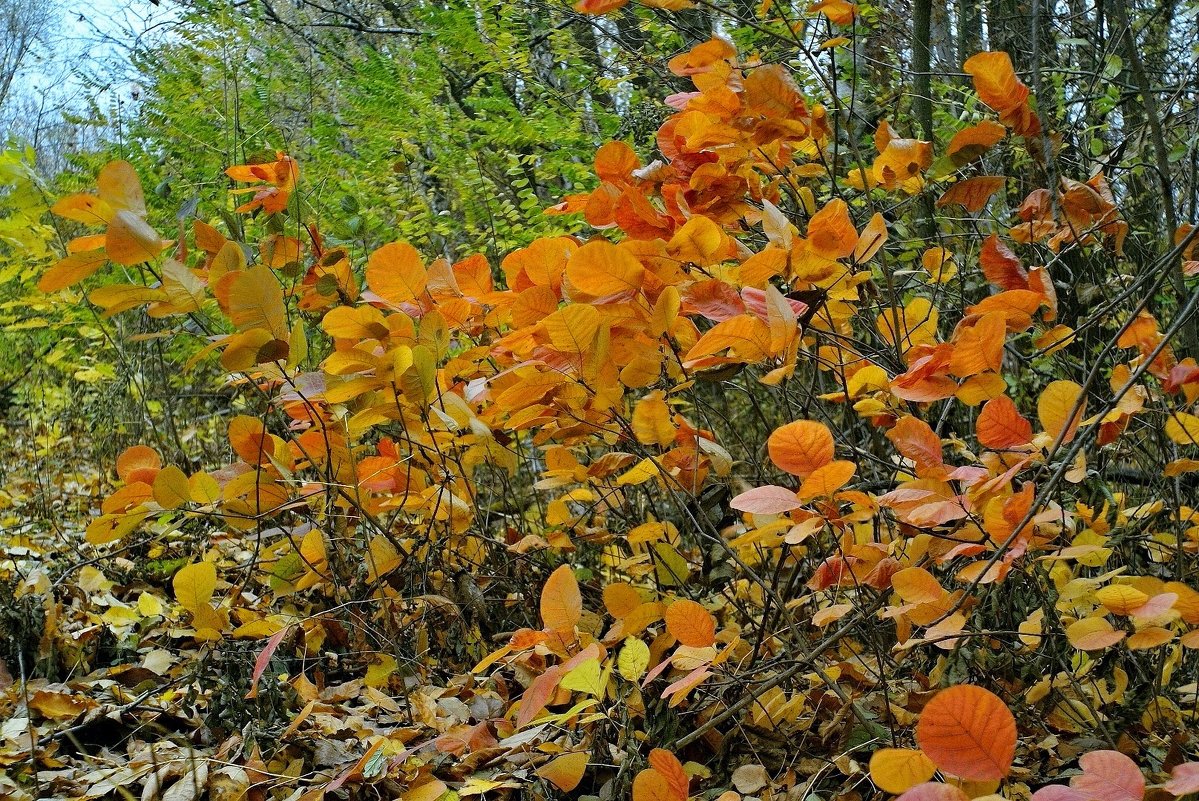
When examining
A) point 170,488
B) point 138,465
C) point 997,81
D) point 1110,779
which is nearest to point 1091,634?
point 1110,779

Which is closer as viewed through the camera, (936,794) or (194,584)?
(936,794)

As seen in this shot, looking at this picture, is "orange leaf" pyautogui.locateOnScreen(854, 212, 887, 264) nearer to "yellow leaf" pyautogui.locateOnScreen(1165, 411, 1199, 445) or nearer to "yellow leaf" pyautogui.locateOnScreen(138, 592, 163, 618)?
"yellow leaf" pyautogui.locateOnScreen(1165, 411, 1199, 445)

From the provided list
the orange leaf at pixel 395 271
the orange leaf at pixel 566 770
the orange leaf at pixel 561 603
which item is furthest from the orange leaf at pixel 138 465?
the orange leaf at pixel 566 770

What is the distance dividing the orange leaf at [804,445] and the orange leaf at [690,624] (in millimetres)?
244

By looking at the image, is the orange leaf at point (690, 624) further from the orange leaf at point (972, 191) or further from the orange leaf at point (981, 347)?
the orange leaf at point (972, 191)

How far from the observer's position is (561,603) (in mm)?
1247

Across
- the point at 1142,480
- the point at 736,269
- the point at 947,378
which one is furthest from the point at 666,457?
the point at 1142,480

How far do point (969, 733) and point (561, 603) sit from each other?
0.60 metres

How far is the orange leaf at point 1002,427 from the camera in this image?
115 centimetres

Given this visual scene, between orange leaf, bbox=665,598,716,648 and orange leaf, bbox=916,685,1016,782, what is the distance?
1.40 feet

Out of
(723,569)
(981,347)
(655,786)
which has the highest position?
(981,347)

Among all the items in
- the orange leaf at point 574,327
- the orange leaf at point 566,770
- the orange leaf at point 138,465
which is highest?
the orange leaf at point 574,327

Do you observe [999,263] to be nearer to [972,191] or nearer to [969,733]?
[972,191]

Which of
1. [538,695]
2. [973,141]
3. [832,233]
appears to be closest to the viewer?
[538,695]
